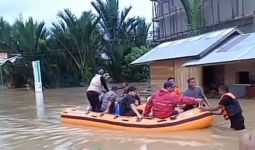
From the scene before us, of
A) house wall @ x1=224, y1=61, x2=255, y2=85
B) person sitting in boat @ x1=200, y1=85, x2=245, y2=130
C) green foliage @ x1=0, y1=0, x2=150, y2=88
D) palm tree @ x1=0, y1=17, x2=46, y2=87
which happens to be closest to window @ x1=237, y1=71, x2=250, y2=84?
house wall @ x1=224, y1=61, x2=255, y2=85

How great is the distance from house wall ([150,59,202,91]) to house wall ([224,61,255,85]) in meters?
1.40

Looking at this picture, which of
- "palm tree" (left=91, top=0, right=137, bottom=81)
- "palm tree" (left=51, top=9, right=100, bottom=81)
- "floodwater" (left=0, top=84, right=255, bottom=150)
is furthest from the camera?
"palm tree" (left=91, top=0, right=137, bottom=81)

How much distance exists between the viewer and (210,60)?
18766 mm

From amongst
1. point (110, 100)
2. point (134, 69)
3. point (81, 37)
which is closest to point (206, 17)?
point (81, 37)

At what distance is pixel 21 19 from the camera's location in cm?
4434

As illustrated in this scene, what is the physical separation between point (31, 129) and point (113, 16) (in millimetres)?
30662

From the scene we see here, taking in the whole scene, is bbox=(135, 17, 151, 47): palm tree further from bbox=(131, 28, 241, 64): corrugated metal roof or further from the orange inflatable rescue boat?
the orange inflatable rescue boat

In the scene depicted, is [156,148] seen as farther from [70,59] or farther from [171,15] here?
[70,59]

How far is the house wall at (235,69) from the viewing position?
20016 mm

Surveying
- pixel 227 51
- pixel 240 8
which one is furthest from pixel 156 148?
pixel 240 8

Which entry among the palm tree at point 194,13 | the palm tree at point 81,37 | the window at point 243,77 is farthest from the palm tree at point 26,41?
the window at point 243,77

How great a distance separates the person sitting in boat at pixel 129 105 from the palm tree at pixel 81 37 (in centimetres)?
2954

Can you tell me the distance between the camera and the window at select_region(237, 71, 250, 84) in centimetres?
2060

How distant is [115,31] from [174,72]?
20962mm
